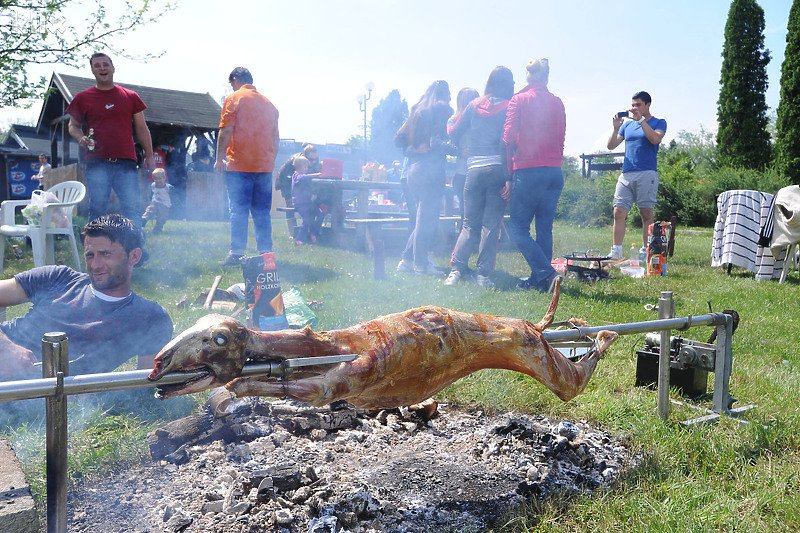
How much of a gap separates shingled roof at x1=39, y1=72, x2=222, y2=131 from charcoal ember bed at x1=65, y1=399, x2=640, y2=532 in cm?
1645

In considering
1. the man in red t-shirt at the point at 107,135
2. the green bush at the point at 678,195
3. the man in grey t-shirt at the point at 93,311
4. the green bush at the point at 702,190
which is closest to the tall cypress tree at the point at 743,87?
the green bush at the point at 678,195

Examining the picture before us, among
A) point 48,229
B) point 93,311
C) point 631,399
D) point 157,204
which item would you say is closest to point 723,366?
point 631,399

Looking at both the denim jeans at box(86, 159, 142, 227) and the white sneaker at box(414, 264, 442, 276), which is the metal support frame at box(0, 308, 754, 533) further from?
the white sneaker at box(414, 264, 442, 276)

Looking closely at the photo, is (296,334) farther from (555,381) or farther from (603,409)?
(603,409)

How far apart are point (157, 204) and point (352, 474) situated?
34.6ft

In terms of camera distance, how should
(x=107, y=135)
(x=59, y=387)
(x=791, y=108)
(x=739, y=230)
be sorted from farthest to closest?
(x=791, y=108), (x=739, y=230), (x=107, y=135), (x=59, y=387)

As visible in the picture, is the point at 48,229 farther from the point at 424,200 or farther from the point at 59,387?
the point at 59,387

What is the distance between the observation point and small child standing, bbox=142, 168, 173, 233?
→ 12133mm

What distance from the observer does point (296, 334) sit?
2.06 meters

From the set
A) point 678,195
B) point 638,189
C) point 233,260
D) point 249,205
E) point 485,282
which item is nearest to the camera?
point 485,282

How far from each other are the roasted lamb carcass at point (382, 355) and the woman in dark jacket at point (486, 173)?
4.07 meters

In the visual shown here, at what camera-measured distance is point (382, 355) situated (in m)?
2.20

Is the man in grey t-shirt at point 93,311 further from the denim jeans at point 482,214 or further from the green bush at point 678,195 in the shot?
the green bush at point 678,195

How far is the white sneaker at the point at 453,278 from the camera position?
6.74 meters
